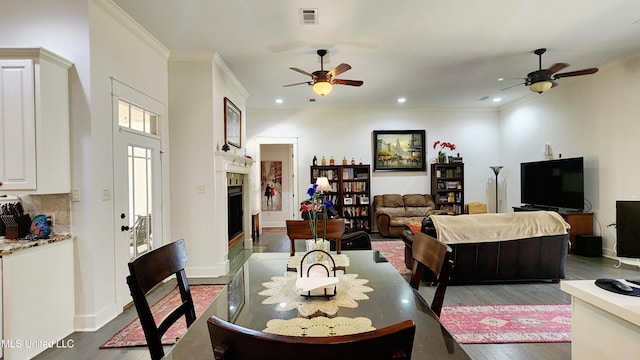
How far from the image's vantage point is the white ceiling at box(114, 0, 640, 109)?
2.98 m

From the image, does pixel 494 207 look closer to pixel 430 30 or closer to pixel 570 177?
pixel 570 177

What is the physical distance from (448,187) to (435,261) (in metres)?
6.50

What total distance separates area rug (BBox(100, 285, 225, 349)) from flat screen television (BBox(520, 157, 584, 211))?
5777 mm

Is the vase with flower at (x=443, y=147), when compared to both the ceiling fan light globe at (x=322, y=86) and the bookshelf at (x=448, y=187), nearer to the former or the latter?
the bookshelf at (x=448, y=187)

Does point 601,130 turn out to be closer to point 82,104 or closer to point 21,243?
point 82,104

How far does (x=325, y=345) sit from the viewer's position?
55 cm

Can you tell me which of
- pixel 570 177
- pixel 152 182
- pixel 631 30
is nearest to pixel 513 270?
pixel 570 177

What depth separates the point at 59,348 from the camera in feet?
7.65

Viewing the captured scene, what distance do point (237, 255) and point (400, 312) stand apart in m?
4.40

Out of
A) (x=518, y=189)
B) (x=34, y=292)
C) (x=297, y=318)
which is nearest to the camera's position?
(x=297, y=318)

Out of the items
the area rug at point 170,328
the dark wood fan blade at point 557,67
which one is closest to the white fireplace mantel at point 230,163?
the area rug at point 170,328

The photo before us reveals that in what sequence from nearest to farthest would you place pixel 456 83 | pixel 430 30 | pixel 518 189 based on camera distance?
pixel 430 30 < pixel 456 83 < pixel 518 189

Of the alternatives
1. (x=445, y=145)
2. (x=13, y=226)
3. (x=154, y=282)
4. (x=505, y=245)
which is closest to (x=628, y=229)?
(x=505, y=245)

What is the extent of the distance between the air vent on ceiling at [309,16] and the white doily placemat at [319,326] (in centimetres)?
293
